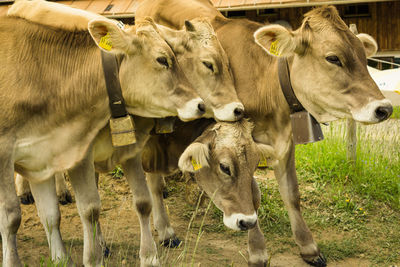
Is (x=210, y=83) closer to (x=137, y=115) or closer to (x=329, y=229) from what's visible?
(x=137, y=115)

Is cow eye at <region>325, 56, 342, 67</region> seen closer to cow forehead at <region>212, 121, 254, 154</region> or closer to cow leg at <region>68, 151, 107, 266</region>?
cow forehead at <region>212, 121, 254, 154</region>

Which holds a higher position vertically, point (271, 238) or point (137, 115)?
point (137, 115)

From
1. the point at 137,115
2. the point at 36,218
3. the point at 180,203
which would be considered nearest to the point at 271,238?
the point at 180,203

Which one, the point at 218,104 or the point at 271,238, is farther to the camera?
the point at 271,238

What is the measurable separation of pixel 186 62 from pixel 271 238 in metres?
2.34

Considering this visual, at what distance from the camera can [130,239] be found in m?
5.06

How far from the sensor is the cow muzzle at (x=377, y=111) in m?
3.32

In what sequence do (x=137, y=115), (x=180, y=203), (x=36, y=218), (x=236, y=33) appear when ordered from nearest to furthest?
(x=137, y=115) < (x=236, y=33) < (x=36, y=218) < (x=180, y=203)

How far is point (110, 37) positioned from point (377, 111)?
6.31ft

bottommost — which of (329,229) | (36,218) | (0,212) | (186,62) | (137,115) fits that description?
(329,229)

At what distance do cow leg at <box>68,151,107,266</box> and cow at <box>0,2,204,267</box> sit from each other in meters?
0.07

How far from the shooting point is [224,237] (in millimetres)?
5191

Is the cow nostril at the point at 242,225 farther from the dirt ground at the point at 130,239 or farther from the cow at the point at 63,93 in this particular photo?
the cow at the point at 63,93

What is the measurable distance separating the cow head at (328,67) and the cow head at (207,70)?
390 millimetres
